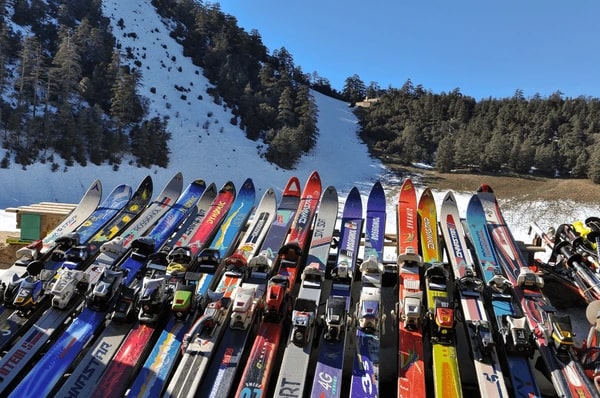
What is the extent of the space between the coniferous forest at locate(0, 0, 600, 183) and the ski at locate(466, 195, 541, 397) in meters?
22.4

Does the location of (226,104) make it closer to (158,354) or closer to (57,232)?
(57,232)

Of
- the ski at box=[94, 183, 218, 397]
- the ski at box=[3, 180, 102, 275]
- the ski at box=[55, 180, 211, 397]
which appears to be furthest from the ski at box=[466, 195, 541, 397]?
the ski at box=[3, 180, 102, 275]

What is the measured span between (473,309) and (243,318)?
2.90 metres

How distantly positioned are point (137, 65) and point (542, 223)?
33862 mm

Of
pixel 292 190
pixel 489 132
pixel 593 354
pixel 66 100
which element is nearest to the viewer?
pixel 593 354

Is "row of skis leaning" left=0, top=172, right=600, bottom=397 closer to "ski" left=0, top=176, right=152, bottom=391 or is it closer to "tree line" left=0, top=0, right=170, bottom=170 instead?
"ski" left=0, top=176, right=152, bottom=391

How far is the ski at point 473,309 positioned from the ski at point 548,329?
0.56 meters

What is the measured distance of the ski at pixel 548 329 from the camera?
4375 millimetres

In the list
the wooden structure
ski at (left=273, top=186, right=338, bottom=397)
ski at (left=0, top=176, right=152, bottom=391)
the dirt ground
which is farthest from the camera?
the dirt ground

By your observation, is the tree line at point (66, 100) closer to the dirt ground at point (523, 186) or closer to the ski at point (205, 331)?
the dirt ground at point (523, 186)

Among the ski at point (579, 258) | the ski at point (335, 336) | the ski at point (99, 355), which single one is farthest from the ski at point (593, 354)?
the ski at point (99, 355)

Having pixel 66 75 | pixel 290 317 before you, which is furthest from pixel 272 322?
pixel 66 75

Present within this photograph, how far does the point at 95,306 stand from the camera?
17.8 ft

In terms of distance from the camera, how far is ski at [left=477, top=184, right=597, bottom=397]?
14.4ft
